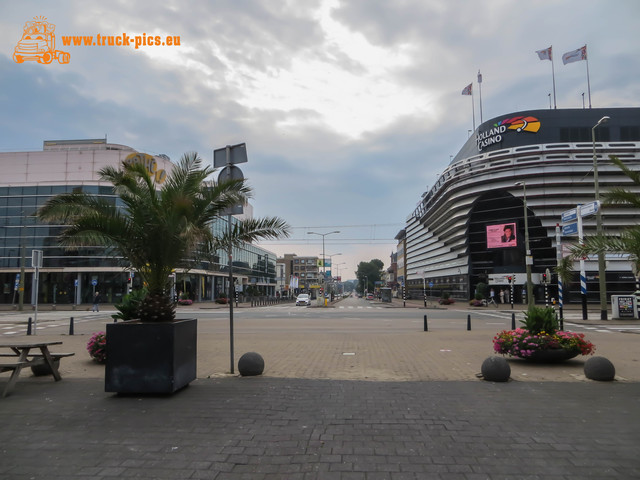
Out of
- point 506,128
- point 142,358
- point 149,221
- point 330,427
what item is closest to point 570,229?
point 330,427

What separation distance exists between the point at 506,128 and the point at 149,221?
53663 mm

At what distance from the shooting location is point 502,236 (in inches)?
1994

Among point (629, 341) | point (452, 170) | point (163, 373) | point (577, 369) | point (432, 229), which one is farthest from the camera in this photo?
point (432, 229)

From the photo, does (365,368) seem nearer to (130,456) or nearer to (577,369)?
(577,369)

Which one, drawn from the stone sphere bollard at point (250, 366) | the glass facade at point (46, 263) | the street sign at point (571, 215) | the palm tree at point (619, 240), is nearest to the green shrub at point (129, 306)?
the stone sphere bollard at point (250, 366)

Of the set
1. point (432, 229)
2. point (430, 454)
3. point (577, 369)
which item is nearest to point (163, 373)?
point (430, 454)

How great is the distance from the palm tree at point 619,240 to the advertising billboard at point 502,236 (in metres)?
43.3

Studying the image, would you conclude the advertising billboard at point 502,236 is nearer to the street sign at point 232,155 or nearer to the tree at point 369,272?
the street sign at point 232,155

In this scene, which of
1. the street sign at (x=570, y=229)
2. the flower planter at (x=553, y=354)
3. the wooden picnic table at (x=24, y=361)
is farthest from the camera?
the street sign at (x=570, y=229)

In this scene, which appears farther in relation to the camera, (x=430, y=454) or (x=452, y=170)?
(x=452, y=170)

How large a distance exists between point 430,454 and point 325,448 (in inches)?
40.0

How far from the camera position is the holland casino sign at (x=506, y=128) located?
51.2 metres

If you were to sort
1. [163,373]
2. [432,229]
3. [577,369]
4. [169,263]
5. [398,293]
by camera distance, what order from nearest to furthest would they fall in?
[163,373] → [169,263] → [577,369] → [432,229] → [398,293]

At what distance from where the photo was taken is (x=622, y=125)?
51.0 meters
